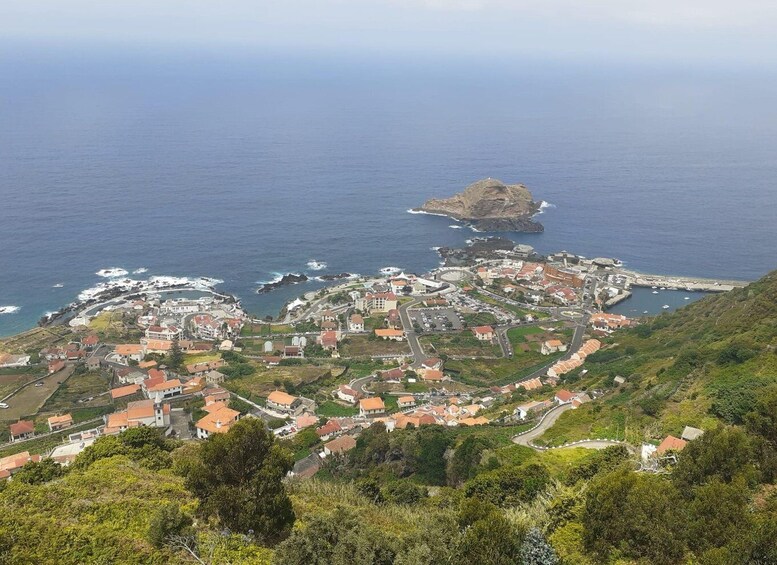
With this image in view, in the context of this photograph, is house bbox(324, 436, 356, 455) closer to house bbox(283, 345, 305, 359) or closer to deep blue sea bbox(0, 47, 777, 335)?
house bbox(283, 345, 305, 359)

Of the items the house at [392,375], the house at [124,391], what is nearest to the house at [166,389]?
the house at [124,391]

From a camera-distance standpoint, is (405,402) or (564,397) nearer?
(564,397)

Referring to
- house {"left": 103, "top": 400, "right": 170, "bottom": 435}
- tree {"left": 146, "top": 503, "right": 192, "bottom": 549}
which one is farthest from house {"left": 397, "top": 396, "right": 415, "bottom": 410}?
tree {"left": 146, "top": 503, "right": 192, "bottom": 549}

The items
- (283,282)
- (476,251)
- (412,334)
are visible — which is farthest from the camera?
(476,251)

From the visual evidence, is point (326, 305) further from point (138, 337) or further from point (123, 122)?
point (123, 122)

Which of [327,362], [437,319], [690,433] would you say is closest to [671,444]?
[690,433]

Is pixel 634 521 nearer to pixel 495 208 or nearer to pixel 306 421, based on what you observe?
pixel 306 421

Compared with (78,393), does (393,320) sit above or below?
above
